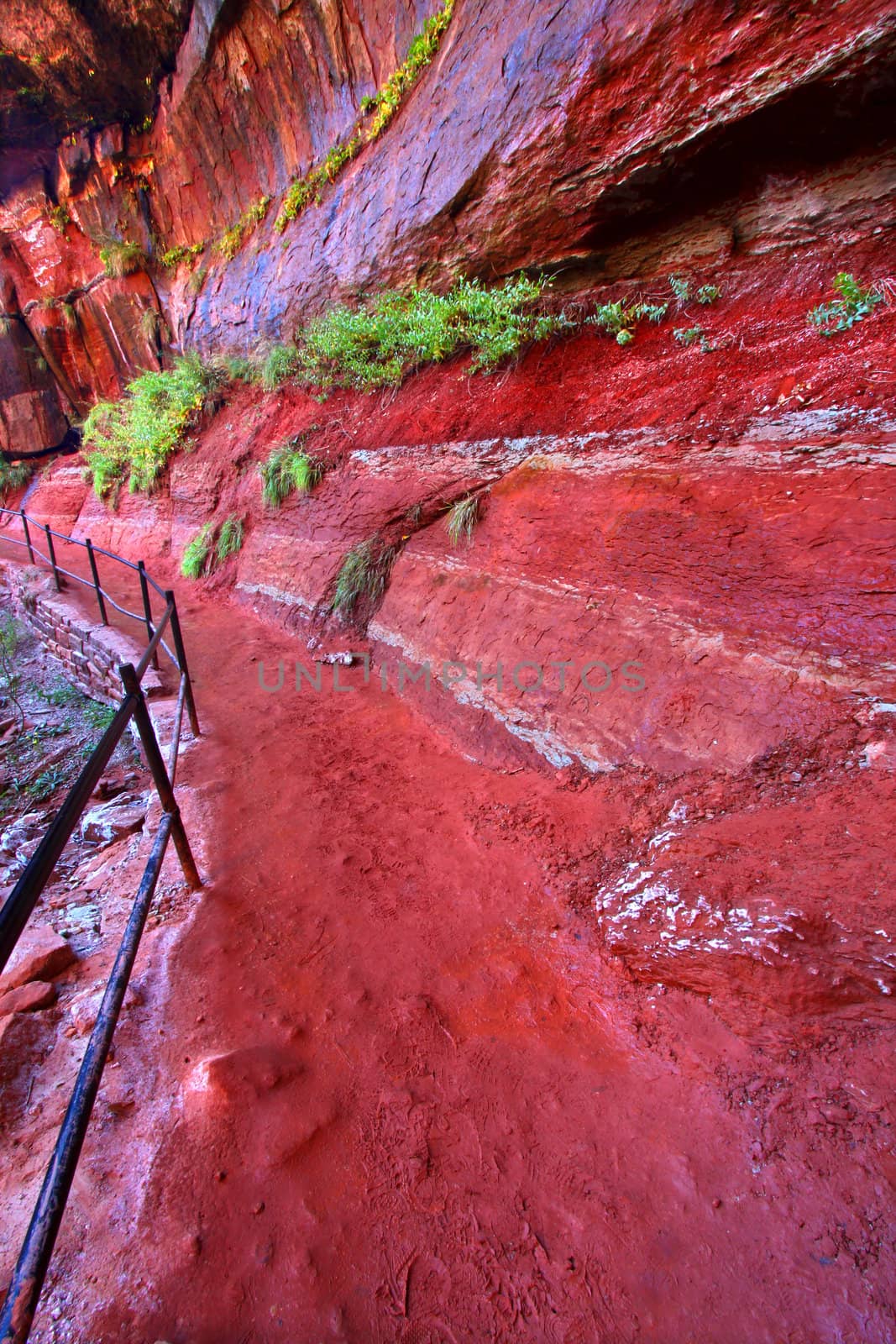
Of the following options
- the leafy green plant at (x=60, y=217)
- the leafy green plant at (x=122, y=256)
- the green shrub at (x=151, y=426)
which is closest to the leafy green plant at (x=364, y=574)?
the green shrub at (x=151, y=426)

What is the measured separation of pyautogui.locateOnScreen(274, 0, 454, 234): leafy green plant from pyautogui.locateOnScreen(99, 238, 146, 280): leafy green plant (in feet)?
19.2

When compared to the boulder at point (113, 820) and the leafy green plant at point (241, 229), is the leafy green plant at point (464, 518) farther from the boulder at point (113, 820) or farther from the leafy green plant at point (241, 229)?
the leafy green plant at point (241, 229)

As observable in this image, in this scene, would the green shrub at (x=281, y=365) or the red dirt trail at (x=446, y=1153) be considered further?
the green shrub at (x=281, y=365)

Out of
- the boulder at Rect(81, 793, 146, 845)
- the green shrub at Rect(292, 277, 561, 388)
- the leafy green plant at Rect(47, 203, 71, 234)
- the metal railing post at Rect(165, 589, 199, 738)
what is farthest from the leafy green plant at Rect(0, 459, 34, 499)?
the boulder at Rect(81, 793, 146, 845)

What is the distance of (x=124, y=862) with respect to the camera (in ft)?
10.8

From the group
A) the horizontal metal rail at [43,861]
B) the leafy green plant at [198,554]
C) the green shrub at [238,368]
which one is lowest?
the leafy green plant at [198,554]

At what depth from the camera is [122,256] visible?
12914mm

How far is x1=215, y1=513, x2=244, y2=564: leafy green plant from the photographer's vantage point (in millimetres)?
8562

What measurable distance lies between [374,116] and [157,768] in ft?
30.7

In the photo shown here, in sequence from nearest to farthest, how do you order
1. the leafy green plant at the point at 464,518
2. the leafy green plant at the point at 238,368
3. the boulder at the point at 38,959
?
the boulder at the point at 38,959, the leafy green plant at the point at 464,518, the leafy green plant at the point at 238,368

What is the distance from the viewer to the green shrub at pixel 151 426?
10.4m

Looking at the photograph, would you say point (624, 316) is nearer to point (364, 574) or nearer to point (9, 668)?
point (364, 574)

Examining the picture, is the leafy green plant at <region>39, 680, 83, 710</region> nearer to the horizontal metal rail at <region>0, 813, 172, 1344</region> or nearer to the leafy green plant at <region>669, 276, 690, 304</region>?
the horizontal metal rail at <region>0, 813, 172, 1344</region>

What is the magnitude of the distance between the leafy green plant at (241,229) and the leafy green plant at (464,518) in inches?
351
